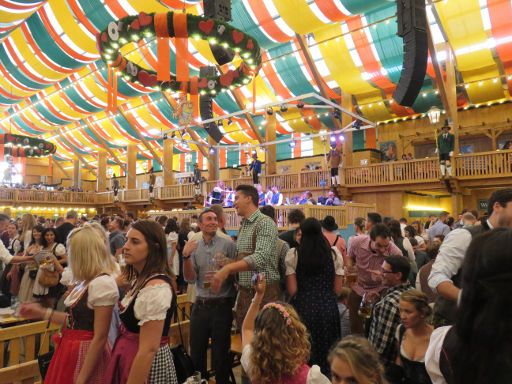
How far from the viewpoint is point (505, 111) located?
591 inches

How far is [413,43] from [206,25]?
2935 mm

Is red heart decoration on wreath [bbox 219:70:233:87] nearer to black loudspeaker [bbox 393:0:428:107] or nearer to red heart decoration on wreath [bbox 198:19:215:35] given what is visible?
red heart decoration on wreath [bbox 198:19:215:35]

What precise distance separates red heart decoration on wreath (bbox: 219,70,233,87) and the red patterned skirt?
6.49 metres

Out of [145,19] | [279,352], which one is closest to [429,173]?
[145,19]

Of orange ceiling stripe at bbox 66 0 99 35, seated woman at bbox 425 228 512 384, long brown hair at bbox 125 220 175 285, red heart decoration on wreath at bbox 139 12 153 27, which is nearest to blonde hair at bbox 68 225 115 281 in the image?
long brown hair at bbox 125 220 175 285

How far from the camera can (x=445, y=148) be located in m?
12.5

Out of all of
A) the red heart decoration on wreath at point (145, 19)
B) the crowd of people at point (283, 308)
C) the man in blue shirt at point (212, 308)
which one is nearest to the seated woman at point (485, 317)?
the crowd of people at point (283, 308)

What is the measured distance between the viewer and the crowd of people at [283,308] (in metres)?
0.88

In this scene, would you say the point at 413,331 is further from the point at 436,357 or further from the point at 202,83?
the point at 202,83

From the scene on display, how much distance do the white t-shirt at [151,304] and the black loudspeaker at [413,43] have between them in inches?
206

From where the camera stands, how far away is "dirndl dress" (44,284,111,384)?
Result: 182 centimetres

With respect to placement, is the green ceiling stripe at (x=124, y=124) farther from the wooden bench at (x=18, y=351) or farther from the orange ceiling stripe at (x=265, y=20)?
the wooden bench at (x=18, y=351)

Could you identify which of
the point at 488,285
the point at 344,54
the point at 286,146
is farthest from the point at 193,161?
the point at 488,285

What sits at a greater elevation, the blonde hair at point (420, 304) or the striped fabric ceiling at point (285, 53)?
the striped fabric ceiling at point (285, 53)
